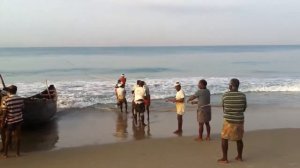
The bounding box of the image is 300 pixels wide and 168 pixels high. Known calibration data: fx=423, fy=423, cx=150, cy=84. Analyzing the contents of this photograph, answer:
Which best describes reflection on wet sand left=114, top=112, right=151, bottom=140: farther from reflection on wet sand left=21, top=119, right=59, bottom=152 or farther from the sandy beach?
reflection on wet sand left=21, top=119, right=59, bottom=152

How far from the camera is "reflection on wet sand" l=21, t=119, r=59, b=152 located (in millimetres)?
10547

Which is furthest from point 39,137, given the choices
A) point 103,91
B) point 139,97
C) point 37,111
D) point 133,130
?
point 103,91

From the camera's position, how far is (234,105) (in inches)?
307

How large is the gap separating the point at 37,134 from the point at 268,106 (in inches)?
398

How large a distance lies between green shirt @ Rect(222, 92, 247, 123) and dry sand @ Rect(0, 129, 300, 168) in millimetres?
910

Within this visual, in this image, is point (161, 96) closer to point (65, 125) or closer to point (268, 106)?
point (268, 106)

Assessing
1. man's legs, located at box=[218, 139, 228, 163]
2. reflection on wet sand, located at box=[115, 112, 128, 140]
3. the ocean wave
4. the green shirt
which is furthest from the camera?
the ocean wave

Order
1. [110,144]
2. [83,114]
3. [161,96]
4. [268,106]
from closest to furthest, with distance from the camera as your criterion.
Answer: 1. [110,144]
2. [83,114]
3. [268,106]
4. [161,96]

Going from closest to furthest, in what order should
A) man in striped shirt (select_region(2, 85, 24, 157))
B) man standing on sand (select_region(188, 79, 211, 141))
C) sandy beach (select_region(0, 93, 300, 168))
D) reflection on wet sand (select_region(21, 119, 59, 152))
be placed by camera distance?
1. sandy beach (select_region(0, 93, 300, 168))
2. man in striped shirt (select_region(2, 85, 24, 157))
3. man standing on sand (select_region(188, 79, 211, 141))
4. reflection on wet sand (select_region(21, 119, 59, 152))

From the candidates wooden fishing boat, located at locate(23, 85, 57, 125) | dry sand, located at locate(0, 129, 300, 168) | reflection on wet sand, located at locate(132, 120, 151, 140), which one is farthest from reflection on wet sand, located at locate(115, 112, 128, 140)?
wooden fishing boat, located at locate(23, 85, 57, 125)

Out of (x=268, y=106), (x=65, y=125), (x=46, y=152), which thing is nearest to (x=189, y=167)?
(x=46, y=152)

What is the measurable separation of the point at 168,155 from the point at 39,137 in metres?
4.57

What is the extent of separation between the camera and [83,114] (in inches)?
645

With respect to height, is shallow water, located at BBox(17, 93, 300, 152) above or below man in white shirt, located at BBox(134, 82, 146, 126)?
below
